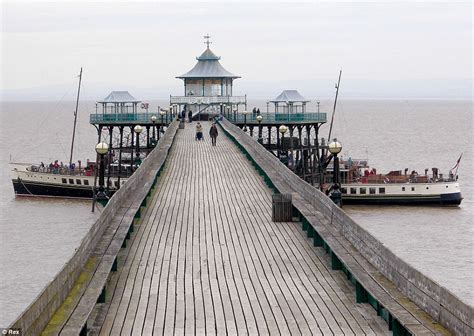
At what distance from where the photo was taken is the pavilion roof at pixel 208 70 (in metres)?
89.1

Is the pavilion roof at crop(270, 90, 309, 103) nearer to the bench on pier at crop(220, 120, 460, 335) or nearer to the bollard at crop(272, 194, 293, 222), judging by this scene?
the bench on pier at crop(220, 120, 460, 335)

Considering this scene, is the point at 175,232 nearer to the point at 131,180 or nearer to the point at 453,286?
the point at 131,180

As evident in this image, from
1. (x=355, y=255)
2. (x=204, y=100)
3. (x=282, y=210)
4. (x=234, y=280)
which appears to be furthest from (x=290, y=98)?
(x=234, y=280)

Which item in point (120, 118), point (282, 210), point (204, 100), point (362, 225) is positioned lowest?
point (362, 225)

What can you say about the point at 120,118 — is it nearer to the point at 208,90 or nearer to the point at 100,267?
the point at 208,90

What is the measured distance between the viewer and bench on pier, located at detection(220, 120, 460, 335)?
12.1 meters

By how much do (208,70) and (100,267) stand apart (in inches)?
3002

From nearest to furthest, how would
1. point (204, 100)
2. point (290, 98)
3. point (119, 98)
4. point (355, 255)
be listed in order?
1. point (355, 255)
2. point (290, 98)
3. point (119, 98)
4. point (204, 100)

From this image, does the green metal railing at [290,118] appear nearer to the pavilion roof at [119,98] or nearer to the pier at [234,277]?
the pavilion roof at [119,98]

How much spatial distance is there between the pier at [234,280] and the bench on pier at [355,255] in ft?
0.07

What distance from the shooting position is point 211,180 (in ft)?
97.7

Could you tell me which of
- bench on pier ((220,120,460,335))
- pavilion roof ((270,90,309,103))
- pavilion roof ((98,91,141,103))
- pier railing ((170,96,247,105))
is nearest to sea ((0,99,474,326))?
bench on pier ((220,120,460,335))

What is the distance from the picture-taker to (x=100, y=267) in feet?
48.1

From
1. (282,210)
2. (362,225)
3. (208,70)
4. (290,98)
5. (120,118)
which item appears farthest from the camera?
(208,70)
